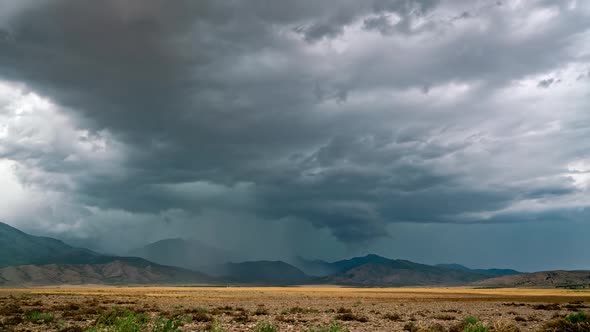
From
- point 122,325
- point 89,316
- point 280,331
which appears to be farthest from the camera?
point 89,316

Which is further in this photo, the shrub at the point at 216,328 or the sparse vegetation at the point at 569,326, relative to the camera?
the sparse vegetation at the point at 569,326

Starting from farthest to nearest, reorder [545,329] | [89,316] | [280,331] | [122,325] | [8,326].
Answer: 1. [89,316]
2. [8,326]
3. [280,331]
4. [545,329]
5. [122,325]

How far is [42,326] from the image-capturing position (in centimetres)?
2972

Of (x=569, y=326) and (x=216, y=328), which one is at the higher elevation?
(x=216, y=328)

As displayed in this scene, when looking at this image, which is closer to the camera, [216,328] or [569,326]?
[216,328]

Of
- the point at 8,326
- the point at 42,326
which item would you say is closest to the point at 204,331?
the point at 42,326

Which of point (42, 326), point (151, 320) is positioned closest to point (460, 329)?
point (151, 320)

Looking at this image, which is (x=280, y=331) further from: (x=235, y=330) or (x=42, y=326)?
(x=42, y=326)

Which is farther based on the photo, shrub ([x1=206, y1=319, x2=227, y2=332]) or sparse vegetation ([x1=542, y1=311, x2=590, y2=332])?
sparse vegetation ([x1=542, y1=311, x2=590, y2=332])

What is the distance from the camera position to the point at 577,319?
27.1 metres

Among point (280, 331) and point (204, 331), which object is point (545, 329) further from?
point (204, 331)

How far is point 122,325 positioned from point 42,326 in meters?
10.5

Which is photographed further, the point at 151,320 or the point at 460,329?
the point at 151,320

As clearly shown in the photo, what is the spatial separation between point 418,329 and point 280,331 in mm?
8504
